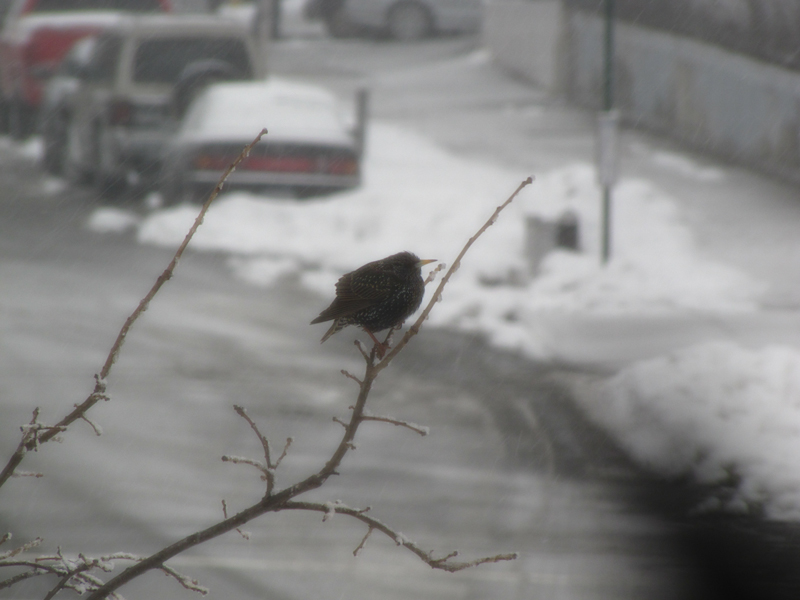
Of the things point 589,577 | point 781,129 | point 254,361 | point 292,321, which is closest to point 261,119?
point 292,321

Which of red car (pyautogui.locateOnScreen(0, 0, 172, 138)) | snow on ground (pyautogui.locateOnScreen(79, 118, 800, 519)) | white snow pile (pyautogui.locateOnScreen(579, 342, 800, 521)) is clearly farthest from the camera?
red car (pyautogui.locateOnScreen(0, 0, 172, 138))

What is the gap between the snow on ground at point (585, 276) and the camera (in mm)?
6312

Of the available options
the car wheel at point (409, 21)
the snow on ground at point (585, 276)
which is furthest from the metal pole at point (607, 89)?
the car wheel at point (409, 21)

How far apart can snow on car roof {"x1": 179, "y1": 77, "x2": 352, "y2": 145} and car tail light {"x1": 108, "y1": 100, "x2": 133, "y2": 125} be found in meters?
0.80

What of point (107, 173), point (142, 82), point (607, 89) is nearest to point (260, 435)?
point (607, 89)

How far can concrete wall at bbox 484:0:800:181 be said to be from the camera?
47.0 feet

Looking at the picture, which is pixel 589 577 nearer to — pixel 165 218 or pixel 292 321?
pixel 292 321

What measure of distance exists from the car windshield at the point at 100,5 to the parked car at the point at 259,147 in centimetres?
708

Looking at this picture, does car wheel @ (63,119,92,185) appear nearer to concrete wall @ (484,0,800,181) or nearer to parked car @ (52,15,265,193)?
parked car @ (52,15,265,193)

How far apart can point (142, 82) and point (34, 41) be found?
4.95 m

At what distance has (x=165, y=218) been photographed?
490 inches

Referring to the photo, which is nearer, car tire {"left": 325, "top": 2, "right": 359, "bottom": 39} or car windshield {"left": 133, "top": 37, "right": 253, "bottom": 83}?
car windshield {"left": 133, "top": 37, "right": 253, "bottom": 83}

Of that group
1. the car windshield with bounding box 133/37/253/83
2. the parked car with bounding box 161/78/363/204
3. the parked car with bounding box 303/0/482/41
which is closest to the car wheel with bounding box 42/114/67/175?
the car windshield with bounding box 133/37/253/83

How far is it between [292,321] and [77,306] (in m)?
1.96
